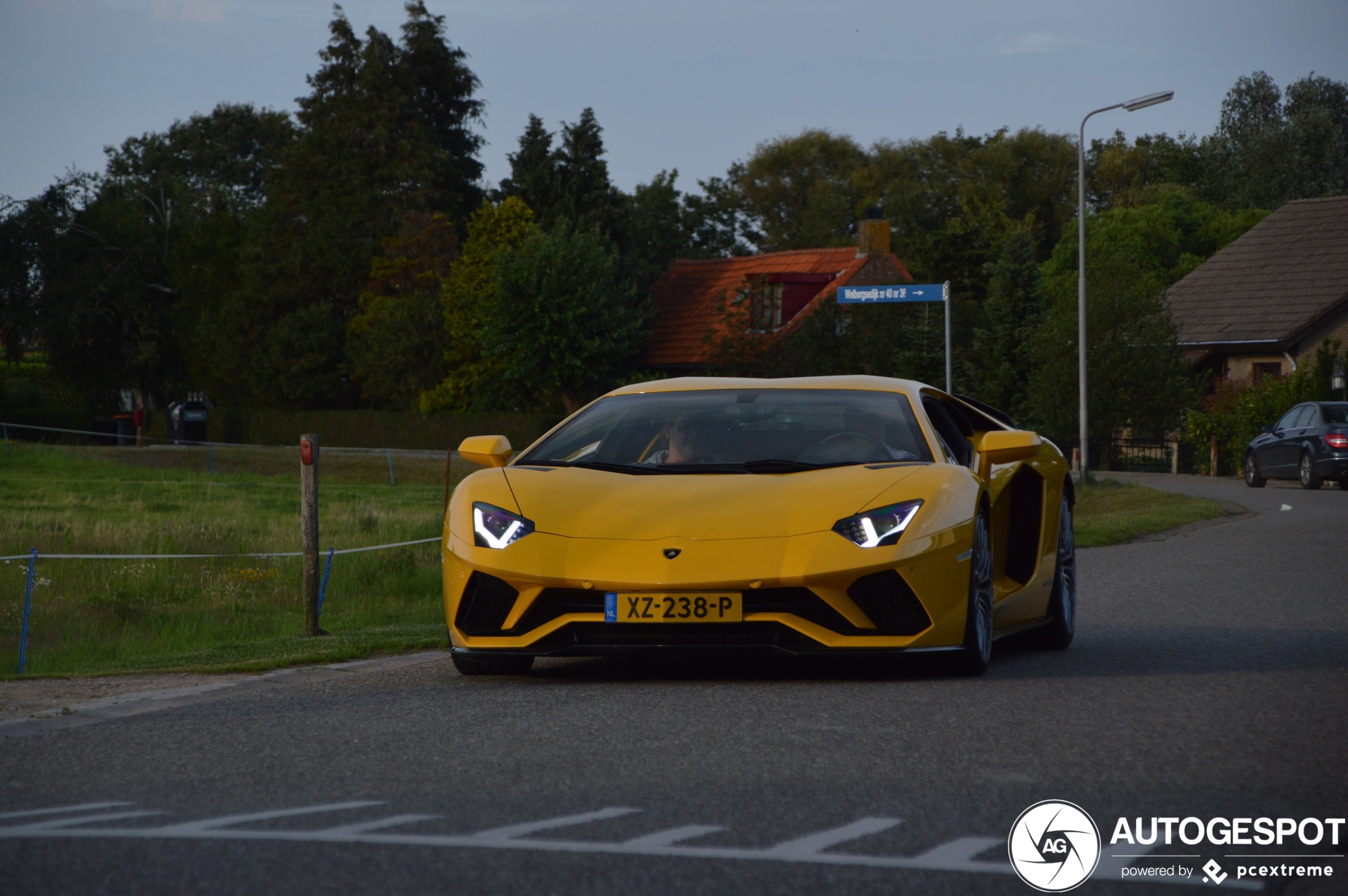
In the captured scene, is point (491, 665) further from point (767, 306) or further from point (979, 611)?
point (767, 306)

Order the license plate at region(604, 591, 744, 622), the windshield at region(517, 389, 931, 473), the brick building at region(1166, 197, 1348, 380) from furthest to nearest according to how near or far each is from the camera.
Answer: the brick building at region(1166, 197, 1348, 380)
the windshield at region(517, 389, 931, 473)
the license plate at region(604, 591, 744, 622)

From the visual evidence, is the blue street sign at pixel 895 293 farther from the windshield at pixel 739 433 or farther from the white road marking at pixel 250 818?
the white road marking at pixel 250 818

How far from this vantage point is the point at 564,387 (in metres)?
61.2

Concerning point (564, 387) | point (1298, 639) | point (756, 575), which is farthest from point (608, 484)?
point (564, 387)

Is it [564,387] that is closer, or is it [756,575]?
[756,575]

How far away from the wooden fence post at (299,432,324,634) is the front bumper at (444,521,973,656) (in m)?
3.49

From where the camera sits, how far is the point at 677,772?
197 inches

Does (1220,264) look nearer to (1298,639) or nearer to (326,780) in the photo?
(1298,639)

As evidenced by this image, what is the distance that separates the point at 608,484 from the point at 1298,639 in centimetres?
410

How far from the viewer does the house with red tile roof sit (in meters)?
58.3

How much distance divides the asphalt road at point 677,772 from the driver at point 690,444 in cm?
96

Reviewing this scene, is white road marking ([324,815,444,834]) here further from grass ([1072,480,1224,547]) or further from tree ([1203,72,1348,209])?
tree ([1203,72,1348,209])

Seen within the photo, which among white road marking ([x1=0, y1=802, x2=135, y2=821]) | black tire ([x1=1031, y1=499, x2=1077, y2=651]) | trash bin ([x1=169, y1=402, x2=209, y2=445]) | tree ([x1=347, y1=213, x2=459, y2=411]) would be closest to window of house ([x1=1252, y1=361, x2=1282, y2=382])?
tree ([x1=347, y1=213, x2=459, y2=411])

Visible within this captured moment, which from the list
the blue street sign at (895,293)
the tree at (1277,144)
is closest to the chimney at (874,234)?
the tree at (1277,144)
